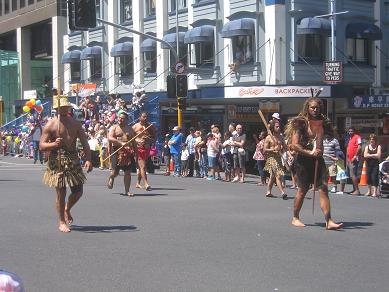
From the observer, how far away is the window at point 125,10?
36.9m

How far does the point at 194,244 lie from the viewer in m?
8.98

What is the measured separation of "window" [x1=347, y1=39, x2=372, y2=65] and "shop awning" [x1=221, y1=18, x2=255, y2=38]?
4534 millimetres

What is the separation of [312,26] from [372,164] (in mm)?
11372

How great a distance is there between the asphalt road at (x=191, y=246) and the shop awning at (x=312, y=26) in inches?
568

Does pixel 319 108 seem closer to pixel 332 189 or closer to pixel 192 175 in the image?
pixel 332 189

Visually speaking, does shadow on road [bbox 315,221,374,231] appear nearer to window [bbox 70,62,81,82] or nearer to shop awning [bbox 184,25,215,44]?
shop awning [bbox 184,25,215,44]

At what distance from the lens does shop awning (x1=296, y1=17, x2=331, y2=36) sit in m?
27.5

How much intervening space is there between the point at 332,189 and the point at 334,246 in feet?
31.3

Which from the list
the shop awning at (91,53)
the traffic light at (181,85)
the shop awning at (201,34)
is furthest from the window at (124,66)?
the traffic light at (181,85)

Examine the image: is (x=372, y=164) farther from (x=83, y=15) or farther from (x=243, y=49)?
(x=243, y=49)

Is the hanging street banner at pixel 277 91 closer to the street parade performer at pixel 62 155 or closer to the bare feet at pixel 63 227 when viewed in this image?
the street parade performer at pixel 62 155

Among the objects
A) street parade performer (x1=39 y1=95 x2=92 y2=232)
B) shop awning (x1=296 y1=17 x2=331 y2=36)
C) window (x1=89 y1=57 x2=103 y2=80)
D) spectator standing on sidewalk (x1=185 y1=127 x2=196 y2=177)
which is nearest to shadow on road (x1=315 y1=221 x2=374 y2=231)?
street parade performer (x1=39 y1=95 x2=92 y2=232)

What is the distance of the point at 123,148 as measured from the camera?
47.2ft

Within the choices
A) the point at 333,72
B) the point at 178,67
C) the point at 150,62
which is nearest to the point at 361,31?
the point at 333,72
